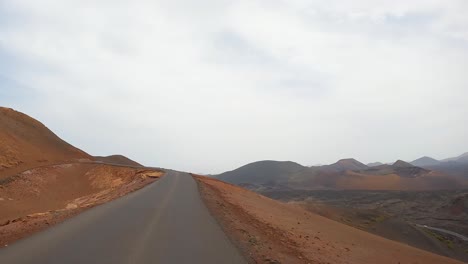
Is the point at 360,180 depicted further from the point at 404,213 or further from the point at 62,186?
the point at 62,186

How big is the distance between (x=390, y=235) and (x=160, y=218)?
42.4m

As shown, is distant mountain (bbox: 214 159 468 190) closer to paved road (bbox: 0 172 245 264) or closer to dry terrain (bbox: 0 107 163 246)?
dry terrain (bbox: 0 107 163 246)

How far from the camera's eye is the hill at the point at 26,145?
50.9 metres

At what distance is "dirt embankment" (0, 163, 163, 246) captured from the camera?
33.4 m

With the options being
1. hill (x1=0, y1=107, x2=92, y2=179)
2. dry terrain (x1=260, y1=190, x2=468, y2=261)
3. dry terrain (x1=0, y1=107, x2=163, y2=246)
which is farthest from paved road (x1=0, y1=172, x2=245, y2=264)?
dry terrain (x1=260, y1=190, x2=468, y2=261)

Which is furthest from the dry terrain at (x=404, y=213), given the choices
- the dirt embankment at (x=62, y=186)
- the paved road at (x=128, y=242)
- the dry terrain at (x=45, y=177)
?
the paved road at (x=128, y=242)

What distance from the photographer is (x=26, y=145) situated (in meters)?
61.3

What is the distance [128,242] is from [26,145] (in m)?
58.7

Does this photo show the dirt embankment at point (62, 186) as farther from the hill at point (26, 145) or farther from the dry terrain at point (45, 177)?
the hill at point (26, 145)

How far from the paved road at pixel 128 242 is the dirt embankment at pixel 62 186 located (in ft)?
46.4

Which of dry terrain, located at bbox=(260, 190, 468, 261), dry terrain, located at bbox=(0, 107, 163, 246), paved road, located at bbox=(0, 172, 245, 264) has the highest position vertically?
dry terrain, located at bbox=(0, 107, 163, 246)

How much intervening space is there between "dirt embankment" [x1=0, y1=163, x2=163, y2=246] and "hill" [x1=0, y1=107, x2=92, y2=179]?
12.2ft

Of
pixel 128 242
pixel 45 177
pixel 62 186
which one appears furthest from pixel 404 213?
pixel 128 242

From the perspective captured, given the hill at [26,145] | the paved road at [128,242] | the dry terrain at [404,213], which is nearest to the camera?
the paved road at [128,242]
